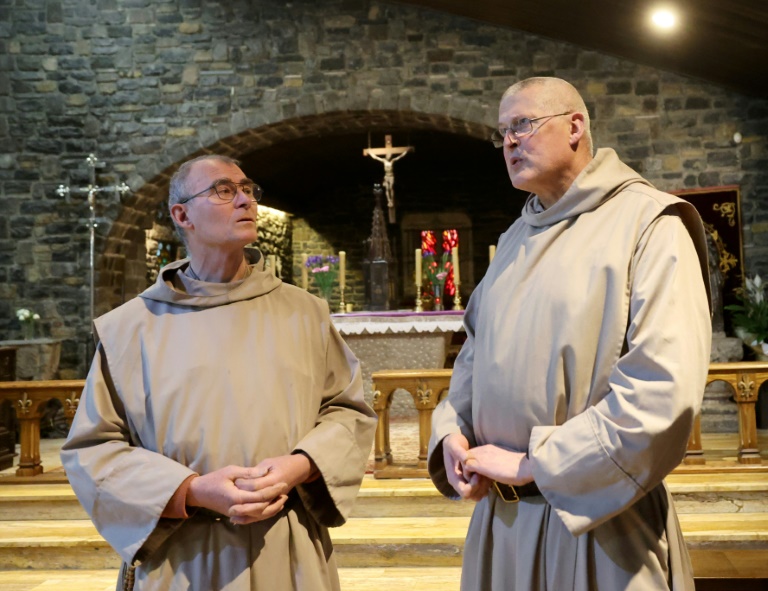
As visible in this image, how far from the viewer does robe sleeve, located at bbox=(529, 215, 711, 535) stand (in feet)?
4.66

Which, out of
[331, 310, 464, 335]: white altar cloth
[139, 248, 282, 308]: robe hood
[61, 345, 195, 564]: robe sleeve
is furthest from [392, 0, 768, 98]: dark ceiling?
[61, 345, 195, 564]: robe sleeve

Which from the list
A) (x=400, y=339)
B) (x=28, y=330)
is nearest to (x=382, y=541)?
(x=400, y=339)

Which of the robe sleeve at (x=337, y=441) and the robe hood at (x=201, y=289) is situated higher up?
the robe hood at (x=201, y=289)

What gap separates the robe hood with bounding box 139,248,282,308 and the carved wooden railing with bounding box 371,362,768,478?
8.52ft

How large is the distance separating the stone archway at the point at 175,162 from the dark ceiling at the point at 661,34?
997mm

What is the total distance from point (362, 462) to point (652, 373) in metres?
0.76

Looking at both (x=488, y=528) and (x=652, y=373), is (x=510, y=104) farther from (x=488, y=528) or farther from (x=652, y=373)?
(x=488, y=528)

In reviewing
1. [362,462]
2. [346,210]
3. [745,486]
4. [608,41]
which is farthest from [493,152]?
[362,462]

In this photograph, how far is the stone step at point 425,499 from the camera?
4.23 meters

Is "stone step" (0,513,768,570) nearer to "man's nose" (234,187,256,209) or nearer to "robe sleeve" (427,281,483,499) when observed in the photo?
"robe sleeve" (427,281,483,499)

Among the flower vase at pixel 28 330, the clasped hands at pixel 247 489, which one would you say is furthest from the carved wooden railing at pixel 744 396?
the flower vase at pixel 28 330

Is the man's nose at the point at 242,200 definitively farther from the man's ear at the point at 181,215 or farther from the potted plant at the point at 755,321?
the potted plant at the point at 755,321

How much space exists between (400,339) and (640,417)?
523 cm

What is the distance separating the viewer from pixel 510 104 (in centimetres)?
174
